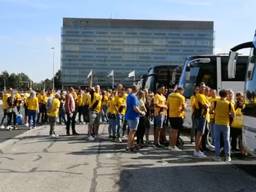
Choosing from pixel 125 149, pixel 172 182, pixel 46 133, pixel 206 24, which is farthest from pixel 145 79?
pixel 206 24

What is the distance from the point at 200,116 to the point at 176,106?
0.94m

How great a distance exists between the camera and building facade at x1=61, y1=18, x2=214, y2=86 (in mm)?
97812

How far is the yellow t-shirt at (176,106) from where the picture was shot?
48.5ft

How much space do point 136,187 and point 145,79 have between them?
78.5 feet

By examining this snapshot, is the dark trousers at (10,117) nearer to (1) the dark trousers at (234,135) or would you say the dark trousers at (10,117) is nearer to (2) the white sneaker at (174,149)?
(2) the white sneaker at (174,149)

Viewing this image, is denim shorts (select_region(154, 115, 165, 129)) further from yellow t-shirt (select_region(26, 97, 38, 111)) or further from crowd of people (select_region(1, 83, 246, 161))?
yellow t-shirt (select_region(26, 97, 38, 111))

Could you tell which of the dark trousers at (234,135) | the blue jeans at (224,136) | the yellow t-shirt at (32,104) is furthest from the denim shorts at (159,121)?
the yellow t-shirt at (32,104)

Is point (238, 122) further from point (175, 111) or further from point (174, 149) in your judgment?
point (174, 149)

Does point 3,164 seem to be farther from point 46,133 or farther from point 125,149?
point 46,133

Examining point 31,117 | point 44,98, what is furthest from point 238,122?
point 44,98

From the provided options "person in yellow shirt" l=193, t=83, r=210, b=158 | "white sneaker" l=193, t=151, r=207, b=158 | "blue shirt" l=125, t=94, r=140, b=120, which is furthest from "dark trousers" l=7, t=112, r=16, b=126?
"white sneaker" l=193, t=151, r=207, b=158

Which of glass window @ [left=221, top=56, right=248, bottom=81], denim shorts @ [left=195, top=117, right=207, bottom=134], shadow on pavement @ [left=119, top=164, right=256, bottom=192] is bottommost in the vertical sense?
Result: shadow on pavement @ [left=119, top=164, right=256, bottom=192]

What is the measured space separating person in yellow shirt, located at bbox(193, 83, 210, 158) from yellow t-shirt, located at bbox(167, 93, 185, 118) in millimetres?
409

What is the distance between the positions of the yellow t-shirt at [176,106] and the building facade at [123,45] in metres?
80.5
